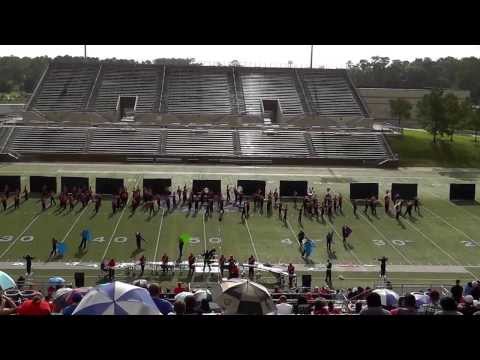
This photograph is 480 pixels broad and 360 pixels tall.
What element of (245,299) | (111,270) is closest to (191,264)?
(111,270)

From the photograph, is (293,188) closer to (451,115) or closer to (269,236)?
(269,236)

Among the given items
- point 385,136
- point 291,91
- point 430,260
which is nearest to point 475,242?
point 430,260

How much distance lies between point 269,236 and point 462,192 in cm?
1330

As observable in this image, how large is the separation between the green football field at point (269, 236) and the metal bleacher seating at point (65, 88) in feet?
89.0

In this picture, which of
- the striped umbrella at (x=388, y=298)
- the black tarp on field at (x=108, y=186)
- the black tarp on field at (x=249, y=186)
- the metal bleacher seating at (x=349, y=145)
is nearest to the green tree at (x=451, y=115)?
the metal bleacher seating at (x=349, y=145)

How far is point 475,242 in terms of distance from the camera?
86.1 ft

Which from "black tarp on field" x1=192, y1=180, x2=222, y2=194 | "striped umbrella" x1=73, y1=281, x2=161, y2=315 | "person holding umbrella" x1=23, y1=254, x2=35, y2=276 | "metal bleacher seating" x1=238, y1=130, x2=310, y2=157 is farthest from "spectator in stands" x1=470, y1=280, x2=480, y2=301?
"metal bleacher seating" x1=238, y1=130, x2=310, y2=157

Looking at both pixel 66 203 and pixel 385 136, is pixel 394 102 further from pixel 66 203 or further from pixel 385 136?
pixel 66 203

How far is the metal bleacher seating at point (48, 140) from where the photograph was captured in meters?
47.8

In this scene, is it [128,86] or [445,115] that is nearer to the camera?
[445,115]

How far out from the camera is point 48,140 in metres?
49.4

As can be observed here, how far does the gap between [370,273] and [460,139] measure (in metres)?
40.2

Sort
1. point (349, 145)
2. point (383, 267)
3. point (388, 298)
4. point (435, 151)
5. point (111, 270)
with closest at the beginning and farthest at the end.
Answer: point (388, 298) < point (111, 270) < point (383, 267) < point (349, 145) < point (435, 151)

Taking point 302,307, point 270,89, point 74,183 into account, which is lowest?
point 74,183
